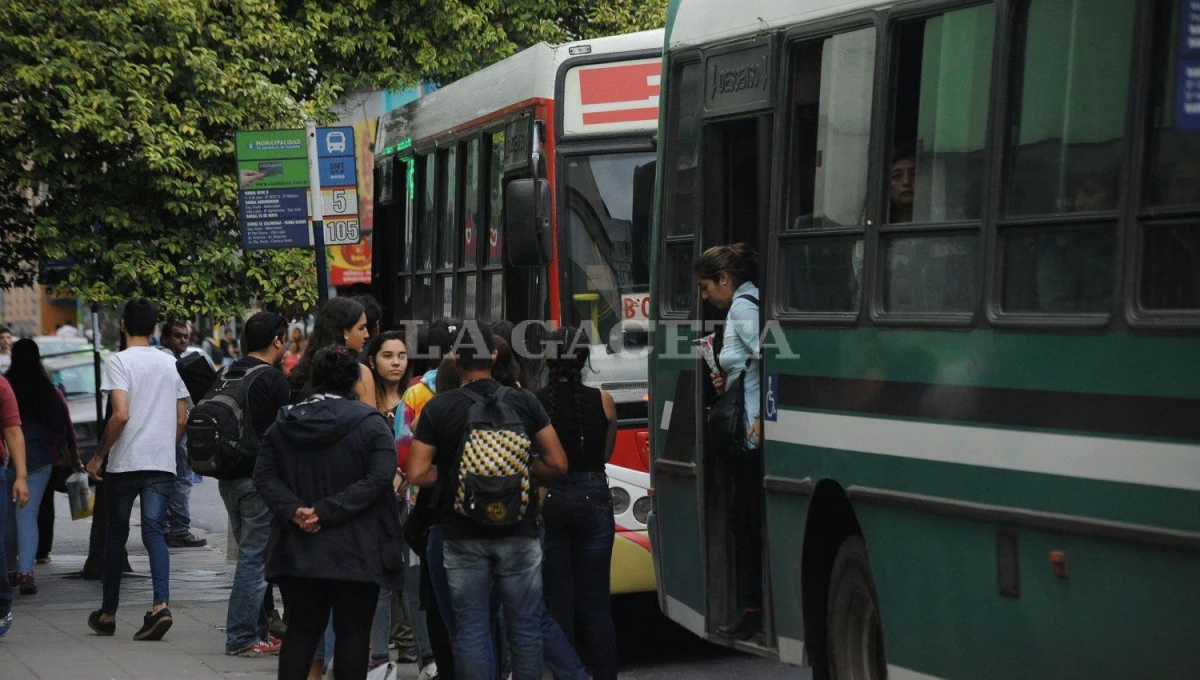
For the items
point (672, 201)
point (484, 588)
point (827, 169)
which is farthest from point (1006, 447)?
point (672, 201)

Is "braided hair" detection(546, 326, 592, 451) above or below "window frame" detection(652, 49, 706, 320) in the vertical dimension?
below

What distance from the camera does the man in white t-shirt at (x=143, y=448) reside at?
35.5 ft

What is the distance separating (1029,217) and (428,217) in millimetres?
9248

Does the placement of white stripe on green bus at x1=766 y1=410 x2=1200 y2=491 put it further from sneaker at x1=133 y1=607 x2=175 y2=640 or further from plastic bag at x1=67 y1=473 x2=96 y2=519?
plastic bag at x1=67 y1=473 x2=96 y2=519

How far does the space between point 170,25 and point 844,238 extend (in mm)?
10369

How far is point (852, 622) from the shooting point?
731 cm

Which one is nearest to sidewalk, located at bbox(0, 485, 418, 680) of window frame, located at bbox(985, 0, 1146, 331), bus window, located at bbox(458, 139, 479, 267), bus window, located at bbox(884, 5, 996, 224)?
bus window, located at bbox(458, 139, 479, 267)

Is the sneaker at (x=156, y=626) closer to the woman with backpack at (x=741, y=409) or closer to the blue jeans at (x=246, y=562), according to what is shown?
the blue jeans at (x=246, y=562)

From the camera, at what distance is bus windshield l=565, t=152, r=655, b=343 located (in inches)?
433

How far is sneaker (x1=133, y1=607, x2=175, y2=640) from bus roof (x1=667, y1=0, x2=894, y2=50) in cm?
449

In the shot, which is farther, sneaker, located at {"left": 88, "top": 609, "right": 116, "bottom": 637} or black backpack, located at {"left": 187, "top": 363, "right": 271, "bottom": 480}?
sneaker, located at {"left": 88, "top": 609, "right": 116, "bottom": 637}

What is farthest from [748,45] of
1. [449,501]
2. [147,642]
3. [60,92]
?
[60,92]

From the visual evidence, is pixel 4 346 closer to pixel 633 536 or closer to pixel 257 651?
pixel 257 651

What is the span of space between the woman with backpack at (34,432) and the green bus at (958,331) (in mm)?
6618
